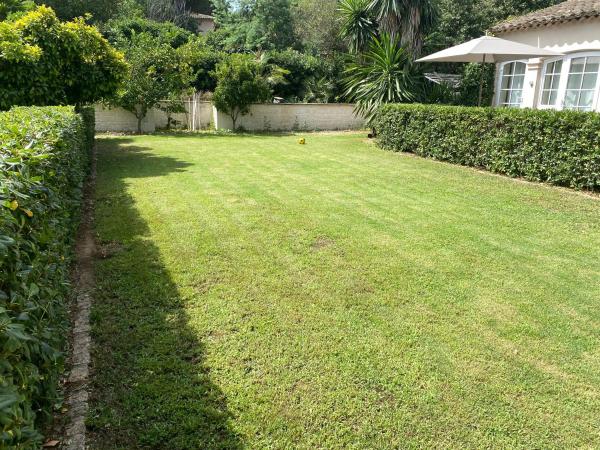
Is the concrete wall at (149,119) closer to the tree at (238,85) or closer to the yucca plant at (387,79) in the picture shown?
the tree at (238,85)

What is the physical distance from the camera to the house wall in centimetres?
1138

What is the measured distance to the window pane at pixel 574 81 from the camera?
474 inches

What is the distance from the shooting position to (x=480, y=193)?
750cm

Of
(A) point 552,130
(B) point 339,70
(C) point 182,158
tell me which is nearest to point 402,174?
(A) point 552,130

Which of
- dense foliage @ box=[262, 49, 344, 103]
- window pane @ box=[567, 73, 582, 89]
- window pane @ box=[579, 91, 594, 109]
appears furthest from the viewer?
dense foliage @ box=[262, 49, 344, 103]

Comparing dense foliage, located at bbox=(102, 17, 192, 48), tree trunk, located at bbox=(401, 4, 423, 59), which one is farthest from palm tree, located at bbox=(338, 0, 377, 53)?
dense foliage, located at bbox=(102, 17, 192, 48)

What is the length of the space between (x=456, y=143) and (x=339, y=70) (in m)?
12.6

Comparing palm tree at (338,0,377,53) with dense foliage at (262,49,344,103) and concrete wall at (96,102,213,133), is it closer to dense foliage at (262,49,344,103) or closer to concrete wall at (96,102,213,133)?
dense foliage at (262,49,344,103)

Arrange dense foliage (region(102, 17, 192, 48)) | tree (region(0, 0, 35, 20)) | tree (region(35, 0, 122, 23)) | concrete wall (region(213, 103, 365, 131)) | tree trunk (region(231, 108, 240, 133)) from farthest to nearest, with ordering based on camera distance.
Result: 1. tree (region(35, 0, 122, 23))
2. dense foliage (region(102, 17, 192, 48))
3. concrete wall (region(213, 103, 365, 131))
4. tree (region(0, 0, 35, 20))
5. tree trunk (region(231, 108, 240, 133))

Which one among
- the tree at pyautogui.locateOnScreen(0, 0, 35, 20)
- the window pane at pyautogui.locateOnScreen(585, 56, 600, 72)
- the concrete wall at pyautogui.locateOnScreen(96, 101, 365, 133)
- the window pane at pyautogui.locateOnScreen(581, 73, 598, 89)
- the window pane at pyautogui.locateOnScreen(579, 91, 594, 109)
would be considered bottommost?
the concrete wall at pyautogui.locateOnScreen(96, 101, 365, 133)

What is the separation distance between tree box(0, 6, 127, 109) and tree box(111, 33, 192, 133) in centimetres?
489

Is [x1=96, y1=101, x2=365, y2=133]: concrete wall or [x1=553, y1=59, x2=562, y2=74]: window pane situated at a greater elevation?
[x1=553, y1=59, x2=562, y2=74]: window pane

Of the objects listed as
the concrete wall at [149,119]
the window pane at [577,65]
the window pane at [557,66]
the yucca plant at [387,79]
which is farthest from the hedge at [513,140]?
the concrete wall at [149,119]

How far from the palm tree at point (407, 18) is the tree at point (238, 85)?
15.4ft
